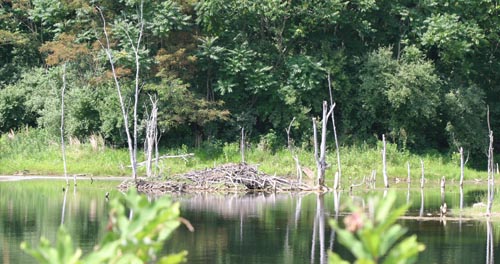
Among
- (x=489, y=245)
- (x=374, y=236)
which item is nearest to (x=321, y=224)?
(x=489, y=245)

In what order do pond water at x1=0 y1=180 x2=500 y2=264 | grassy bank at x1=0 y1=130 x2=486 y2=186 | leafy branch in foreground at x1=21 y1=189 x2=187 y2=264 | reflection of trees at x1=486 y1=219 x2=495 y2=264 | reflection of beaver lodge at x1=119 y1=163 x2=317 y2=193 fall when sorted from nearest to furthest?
leafy branch in foreground at x1=21 y1=189 x2=187 y2=264 → reflection of trees at x1=486 y1=219 x2=495 y2=264 → pond water at x1=0 y1=180 x2=500 y2=264 → reflection of beaver lodge at x1=119 y1=163 x2=317 y2=193 → grassy bank at x1=0 y1=130 x2=486 y2=186

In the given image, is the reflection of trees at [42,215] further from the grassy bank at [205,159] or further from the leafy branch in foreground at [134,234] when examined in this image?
the leafy branch in foreground at [134,234]

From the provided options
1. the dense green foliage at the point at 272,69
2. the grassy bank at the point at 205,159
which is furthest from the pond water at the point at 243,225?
the dense green foliage at the point at 272,69

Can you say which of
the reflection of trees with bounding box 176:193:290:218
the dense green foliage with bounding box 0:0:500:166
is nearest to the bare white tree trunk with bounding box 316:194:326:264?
the reflection of trees with bounding box 176:193:290:218

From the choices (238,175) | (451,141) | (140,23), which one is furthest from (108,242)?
(451,141)

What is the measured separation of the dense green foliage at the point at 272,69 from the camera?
48469mm

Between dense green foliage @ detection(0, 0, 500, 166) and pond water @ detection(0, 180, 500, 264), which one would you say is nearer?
pond water @ detection(0, 180, 500, 264)

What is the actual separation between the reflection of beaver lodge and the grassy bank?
13.4ft

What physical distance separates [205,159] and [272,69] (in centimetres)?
627

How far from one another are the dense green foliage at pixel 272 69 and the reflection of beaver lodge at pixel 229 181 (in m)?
6.89

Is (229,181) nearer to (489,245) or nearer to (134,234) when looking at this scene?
(489,245)

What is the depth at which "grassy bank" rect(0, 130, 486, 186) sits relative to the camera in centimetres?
4750

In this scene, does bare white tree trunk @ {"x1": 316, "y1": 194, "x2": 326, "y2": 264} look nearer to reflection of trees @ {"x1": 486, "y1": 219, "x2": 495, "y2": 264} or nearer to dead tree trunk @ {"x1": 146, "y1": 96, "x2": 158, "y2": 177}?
reflection of trees @ {"x1": 486, "y1": 219, "x2": 495, "y2": 264}

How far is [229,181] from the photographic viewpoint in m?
41.5
